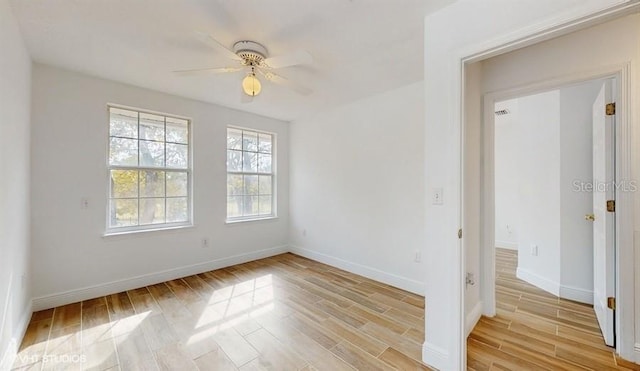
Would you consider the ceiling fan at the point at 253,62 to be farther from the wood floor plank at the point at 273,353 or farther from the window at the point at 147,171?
the wood floor plank at the point at 273,353

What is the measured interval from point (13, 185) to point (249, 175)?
8.51 ft

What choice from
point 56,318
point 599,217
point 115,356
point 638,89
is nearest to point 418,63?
point 638,89

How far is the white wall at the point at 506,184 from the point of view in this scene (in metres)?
5.02

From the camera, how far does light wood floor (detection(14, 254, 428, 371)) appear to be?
1.80 m

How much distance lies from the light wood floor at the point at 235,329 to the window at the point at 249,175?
130cm

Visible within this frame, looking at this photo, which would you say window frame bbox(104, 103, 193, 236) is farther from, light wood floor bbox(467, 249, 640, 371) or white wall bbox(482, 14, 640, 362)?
white wall bbox(482, 14, 640, 362)

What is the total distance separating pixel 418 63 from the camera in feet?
8.05

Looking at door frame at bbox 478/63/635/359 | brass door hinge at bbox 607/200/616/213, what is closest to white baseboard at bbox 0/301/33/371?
door frame at bbox 478/63/635/359

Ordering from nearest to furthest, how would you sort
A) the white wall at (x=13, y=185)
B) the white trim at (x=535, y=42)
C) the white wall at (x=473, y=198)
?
the white trim at (x=535, y=42) < the white wall at (x=13, y=185) < the white wall at (x=473, y=198)

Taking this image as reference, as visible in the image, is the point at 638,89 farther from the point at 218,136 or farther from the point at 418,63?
the point at 218,136

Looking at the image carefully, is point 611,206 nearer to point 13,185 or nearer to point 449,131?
point 449,131

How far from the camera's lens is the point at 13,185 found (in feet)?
6.17

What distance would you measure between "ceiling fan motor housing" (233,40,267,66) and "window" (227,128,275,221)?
2.06m

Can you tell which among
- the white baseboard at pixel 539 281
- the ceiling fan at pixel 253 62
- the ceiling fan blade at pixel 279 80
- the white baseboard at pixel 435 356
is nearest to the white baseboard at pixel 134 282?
the ceiling fan at pixel 253 62
